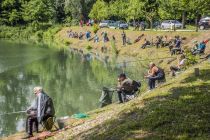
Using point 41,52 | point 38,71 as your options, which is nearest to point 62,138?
point 38,71

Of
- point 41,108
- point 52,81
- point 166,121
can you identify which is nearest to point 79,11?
point 52,81

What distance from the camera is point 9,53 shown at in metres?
58.4

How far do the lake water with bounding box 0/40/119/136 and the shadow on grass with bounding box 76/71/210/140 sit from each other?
27.6 ft

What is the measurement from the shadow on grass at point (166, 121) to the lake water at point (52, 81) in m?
8.42

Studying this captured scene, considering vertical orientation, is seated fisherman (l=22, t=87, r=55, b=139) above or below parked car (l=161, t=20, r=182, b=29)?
below

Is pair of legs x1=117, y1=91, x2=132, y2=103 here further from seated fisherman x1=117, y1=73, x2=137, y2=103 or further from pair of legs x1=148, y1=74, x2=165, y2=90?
pair of legs x1=148, y1=74, x2=165, y2=90

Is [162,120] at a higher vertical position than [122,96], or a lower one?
higher

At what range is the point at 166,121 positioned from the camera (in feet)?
37.0

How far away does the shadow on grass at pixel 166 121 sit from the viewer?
34.2 ft

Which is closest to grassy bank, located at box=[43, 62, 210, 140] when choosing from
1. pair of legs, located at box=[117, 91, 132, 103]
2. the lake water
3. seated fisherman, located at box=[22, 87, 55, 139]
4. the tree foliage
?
seated fisherman, located at box=[22, 87, 55, 139]

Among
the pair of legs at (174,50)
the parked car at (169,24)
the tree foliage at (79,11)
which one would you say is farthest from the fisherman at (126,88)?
the parked car at (169,24)

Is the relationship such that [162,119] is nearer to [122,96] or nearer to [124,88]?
[124,88]

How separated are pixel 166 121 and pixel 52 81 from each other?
2385 cm

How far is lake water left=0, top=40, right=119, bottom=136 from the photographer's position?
23766 millimetres
